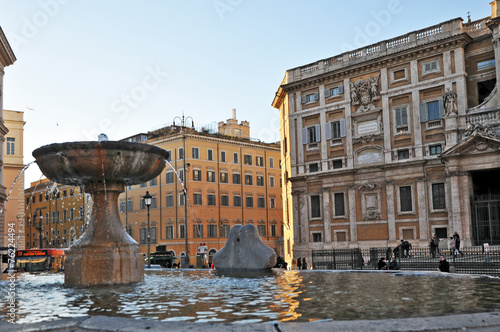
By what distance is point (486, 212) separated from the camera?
3122 centimetres

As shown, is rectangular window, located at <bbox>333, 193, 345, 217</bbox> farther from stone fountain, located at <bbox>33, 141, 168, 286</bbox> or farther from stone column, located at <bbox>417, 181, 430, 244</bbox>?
stone fountain, located at <bbox>33, 141, 168, 286</bbox>

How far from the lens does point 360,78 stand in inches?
1508

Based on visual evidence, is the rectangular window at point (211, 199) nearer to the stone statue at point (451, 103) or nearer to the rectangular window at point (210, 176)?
the rectangular window at point (210, 176)

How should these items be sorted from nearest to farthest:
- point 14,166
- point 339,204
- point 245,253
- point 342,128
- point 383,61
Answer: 1. point 245,253
2. point 383,61
3. point 342,128
4. point 339,204
5. point 14,166

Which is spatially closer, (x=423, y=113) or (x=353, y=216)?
(x=423, y=113)

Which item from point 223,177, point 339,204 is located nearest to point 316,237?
point 339,204

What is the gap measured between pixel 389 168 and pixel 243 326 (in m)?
33.3

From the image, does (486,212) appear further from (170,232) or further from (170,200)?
(170,200)

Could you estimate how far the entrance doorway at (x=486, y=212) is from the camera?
30.7 metres

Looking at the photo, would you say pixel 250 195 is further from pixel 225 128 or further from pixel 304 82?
pixel 304 82

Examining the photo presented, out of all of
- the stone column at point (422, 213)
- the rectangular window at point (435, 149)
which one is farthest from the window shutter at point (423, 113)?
the stone column at point (422, 213)

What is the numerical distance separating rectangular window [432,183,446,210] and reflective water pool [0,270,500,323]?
25155mm

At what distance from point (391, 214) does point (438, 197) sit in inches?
135

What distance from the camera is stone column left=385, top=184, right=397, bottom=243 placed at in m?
35.5
